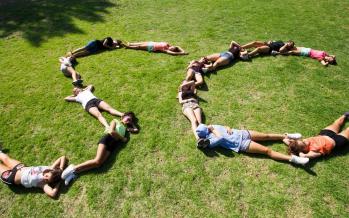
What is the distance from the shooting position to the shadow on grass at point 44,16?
1219 cm

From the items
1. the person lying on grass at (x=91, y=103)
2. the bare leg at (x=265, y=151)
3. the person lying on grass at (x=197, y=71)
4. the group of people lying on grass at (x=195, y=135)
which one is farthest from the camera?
the person lying on grass at (x=197, y=71)

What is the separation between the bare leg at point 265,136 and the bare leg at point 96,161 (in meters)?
3.29

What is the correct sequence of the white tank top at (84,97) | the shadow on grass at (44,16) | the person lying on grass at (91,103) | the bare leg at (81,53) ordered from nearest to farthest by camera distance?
1. the person lying on grass at (91,103)
2. the white tank top at (84,97)
3. the bare leg at (81,53)
4. the shadow on grass at (44,16)

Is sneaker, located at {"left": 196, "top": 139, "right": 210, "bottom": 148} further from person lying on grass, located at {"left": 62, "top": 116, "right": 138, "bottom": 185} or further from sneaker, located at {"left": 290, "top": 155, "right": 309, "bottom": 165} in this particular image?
sneaker, located at {"left": 290, "top": 155, "right": 309, "bottom": 165}

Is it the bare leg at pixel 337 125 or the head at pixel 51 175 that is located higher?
the bare leg at pixel 337 125


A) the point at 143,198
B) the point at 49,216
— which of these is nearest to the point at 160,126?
the point at 143,198

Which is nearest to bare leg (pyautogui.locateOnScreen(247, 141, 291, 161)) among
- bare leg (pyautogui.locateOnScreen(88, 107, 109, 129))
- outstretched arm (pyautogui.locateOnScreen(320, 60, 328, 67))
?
bare leg (pyautogui.locateOnScreen(88, 107, 109, 129))

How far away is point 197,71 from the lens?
362 inches

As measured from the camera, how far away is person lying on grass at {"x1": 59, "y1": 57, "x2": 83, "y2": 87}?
9.16m

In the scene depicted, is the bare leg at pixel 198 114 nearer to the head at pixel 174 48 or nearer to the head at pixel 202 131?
the head at pixel 202 131

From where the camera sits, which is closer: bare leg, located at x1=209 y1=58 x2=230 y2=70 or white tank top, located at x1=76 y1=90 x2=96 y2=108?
white tank top, located at x1=76 y1=90 x2=96 y2=108

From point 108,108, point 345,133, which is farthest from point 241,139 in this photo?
point 108,108

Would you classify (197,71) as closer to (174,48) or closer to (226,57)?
(226,57)

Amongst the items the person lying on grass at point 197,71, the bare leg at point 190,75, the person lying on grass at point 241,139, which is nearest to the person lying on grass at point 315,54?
the person lying on grass at point 197,71
